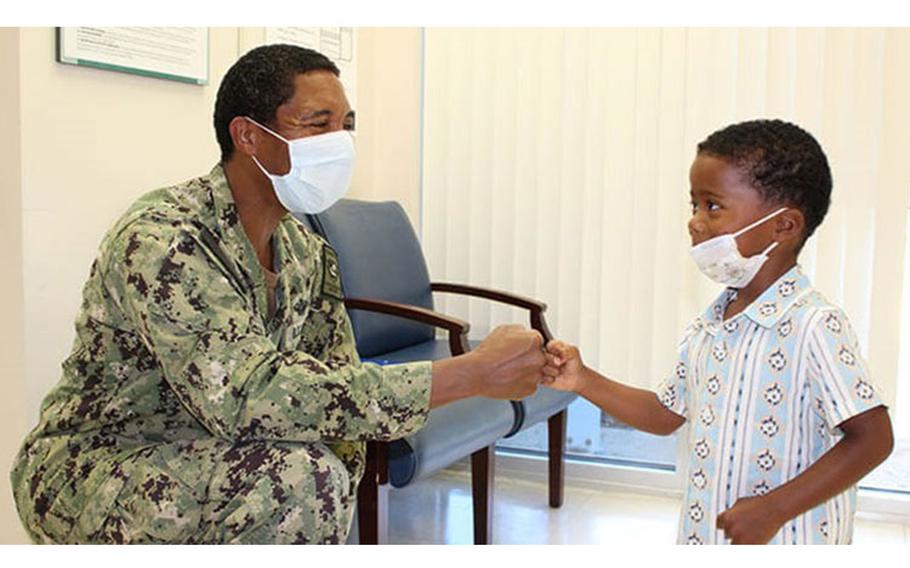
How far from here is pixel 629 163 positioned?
3307mm

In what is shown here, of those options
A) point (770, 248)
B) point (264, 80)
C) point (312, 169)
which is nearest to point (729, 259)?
point (770, 248)

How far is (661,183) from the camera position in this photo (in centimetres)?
326

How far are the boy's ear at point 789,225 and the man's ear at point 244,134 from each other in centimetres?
97

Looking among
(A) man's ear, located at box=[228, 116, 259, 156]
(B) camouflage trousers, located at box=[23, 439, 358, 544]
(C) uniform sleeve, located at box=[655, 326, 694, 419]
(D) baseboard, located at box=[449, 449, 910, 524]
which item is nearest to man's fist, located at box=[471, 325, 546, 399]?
(C) uniform sleeve, located at box=[655, 326, 694, 419]

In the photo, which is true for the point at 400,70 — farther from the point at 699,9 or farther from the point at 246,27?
the point at 699,9

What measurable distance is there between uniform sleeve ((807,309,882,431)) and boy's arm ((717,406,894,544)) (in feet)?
0.06

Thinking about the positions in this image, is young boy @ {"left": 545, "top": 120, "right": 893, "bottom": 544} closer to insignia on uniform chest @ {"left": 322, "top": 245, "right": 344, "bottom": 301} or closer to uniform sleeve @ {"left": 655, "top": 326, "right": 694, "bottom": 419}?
uniform sleeve @ {"left": 655, "top": 326, "right": 694, "bottom": 419}

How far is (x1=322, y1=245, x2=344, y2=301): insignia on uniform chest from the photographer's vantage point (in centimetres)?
201

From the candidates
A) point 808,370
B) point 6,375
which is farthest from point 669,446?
point 6,375

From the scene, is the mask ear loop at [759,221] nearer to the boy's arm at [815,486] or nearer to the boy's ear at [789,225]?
the boy's ear at [789,225]

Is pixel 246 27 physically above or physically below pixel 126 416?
above

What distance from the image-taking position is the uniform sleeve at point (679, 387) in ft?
5.62

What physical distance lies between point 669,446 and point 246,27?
7.09 ft

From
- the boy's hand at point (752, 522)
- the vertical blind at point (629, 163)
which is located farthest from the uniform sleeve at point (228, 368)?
the vertical blind at point (629, 163)
